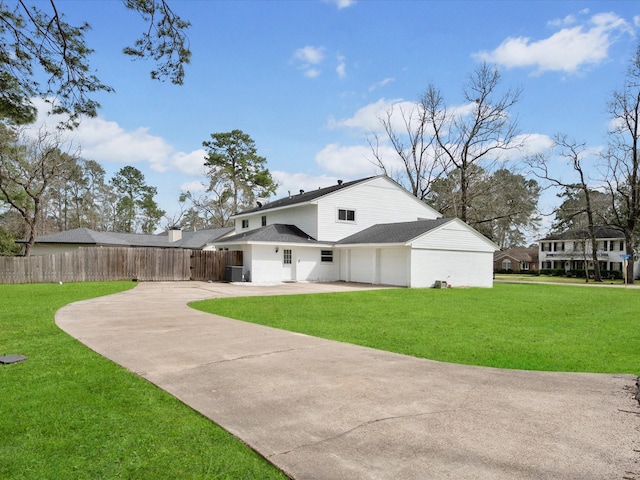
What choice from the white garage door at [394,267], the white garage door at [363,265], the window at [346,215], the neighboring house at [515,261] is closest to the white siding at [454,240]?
the white garage door at [394,267]

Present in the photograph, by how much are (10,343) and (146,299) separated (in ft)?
24.6

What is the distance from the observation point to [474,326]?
9.73 m

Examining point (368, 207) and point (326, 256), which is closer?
point (326, 256)

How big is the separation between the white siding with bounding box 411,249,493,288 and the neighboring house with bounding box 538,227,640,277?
86.8ft

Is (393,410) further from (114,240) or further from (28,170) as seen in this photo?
(114,240)

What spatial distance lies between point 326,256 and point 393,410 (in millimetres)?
22592

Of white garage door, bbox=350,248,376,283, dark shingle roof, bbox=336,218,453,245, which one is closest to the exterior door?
dark shingle roof, bbox=336,218,453,245

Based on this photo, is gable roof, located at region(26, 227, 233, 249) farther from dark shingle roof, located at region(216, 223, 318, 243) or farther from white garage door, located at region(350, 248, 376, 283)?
white garage door, located at region(350, 248, 376, 283)

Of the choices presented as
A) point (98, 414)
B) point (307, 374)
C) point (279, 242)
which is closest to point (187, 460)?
point (98, 414)

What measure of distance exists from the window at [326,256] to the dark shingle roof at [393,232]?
3.41 feet

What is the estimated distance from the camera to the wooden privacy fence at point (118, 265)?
822 inches

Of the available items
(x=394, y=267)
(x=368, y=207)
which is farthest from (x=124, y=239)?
(x=394, y=267)

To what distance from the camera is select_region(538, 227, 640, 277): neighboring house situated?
48594 millimetres

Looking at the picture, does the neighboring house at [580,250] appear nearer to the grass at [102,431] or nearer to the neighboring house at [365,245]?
the neighboring house at [365,245]
